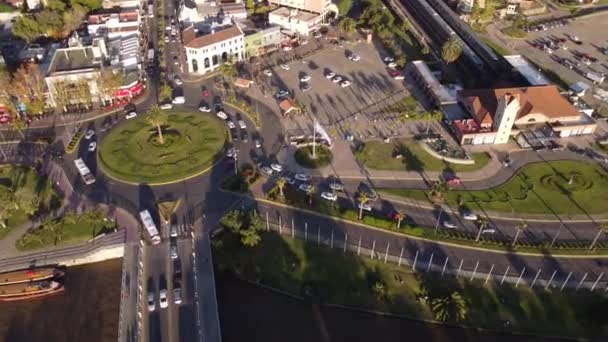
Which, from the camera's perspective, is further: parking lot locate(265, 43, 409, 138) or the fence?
parking lot locate(265, 43, 409, 138)

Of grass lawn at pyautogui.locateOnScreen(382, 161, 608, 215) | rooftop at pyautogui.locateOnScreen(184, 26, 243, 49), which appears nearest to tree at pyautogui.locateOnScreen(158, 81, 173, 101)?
rooftop at pyautogui.locateOnScreen(184, 26, 243, 49)

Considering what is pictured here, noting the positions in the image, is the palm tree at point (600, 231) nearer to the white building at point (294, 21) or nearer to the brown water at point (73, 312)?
the brown water at point (73, 312)

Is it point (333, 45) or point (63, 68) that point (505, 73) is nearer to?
point (333, 45)

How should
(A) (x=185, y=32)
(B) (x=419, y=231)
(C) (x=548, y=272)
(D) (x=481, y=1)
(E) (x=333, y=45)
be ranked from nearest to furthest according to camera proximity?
(C) (x=548, y=272) → (B) (x=419, y=231) → (A) (x=185, y=32) → (E) (x=333, y=45) → (D) (x=481, y=1)

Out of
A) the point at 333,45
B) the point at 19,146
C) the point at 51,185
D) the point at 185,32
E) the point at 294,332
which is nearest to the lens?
the point at 294,332

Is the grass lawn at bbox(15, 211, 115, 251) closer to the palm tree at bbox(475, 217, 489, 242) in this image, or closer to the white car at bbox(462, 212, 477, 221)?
the white car at bbox(462, 212, 477, 221)

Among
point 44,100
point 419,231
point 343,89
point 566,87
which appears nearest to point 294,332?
point 419,231
